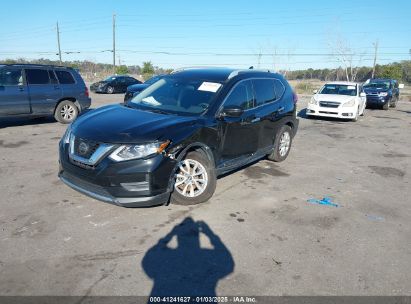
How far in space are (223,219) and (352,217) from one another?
175 centimetres

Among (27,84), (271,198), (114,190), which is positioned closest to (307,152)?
(271,198)

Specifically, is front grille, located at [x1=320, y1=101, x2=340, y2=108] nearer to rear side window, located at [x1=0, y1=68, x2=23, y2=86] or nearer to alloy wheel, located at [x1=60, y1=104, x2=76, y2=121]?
alloy wheel, located at [x1=60, y1=104, x2=76, y2=121]

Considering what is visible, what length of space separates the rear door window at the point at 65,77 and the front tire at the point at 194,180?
767 centimetres

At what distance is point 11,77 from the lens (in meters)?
9.43

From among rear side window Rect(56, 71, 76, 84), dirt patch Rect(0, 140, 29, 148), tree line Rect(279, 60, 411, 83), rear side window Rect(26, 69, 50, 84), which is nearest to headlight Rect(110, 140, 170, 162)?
dirt patch Rect(0, 140, 29, 148)

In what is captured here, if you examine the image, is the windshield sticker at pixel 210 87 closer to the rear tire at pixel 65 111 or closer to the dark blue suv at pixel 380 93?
the rear tire at pixel 65 111

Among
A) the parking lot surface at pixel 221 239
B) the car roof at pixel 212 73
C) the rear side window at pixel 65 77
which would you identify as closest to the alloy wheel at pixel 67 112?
the rear side window at pixel 65 77

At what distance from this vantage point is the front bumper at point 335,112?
13.7 metres

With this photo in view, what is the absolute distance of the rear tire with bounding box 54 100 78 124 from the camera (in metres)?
10.7

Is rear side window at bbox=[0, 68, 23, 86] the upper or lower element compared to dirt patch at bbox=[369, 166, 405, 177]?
upper

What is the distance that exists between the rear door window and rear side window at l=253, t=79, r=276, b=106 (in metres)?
6.97

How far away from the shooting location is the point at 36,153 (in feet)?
23.5

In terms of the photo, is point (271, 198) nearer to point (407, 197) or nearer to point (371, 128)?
point (407, 197)

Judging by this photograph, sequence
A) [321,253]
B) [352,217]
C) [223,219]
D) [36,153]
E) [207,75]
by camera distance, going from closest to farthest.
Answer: [321,253]
[223,219]
[352,217]
[207,75]
[36,153]
